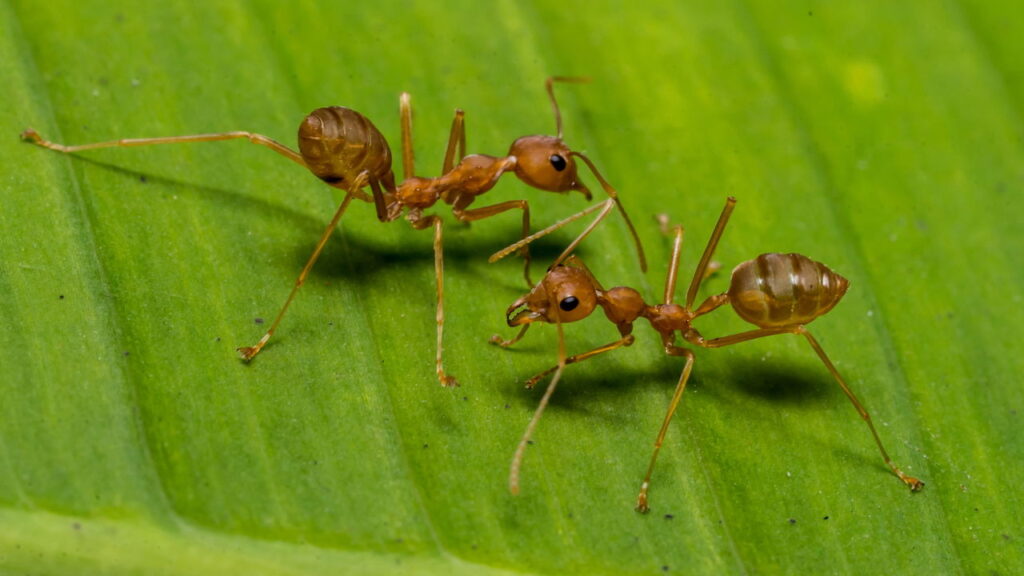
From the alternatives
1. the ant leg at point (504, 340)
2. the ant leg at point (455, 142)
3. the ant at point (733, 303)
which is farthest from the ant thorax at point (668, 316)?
the ant leg at point (455, 142)

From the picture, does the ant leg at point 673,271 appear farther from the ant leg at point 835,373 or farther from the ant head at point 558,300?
the ant head at point 558,300

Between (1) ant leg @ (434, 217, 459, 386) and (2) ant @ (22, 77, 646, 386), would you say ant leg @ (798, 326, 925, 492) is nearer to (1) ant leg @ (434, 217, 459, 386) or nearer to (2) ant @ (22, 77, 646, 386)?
(2) ant @ (22, 77, 646, 386)

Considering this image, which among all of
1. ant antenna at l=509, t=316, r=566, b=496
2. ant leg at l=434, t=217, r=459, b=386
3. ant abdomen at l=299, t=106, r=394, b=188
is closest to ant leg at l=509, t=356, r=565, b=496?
ant antenna at l=509, t=316, r=566, b=496

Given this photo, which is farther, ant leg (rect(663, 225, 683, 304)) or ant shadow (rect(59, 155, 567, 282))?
ant leg (rect(663, 225, 683, 304))

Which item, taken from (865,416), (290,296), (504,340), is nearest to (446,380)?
(504,340)

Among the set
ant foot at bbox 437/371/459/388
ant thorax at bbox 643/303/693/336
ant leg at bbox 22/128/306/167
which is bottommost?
ant thorax at bbox 643/303/693/336

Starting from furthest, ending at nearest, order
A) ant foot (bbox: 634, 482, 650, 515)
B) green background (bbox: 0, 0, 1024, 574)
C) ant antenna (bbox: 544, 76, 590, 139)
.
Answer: ant antenna (bbox: 544, 76, 590, 139) < ant foot (bbox: 634, 482, 650, 515) < green background (bbox: 0, 0, 1024, 574)
